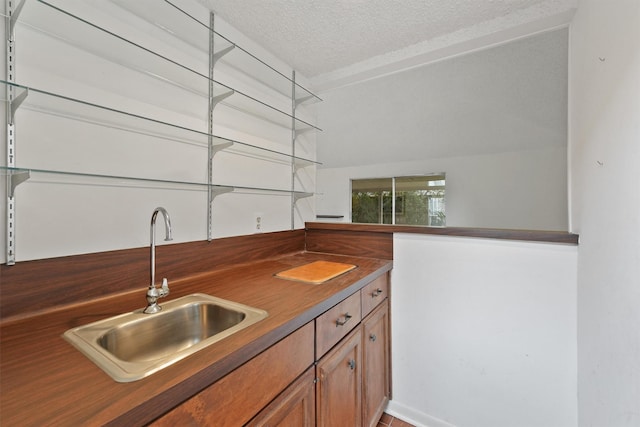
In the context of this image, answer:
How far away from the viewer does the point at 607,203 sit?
90 centimetres

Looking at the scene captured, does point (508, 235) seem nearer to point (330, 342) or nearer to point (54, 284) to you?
point (330, 342)

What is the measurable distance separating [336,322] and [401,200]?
4.46 meters

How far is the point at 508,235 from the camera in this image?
53.9 inches

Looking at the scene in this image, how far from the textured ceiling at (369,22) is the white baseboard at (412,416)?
7.14 ft

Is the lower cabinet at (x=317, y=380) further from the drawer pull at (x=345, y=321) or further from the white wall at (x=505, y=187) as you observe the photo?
the white wall at (x=505, y=187)

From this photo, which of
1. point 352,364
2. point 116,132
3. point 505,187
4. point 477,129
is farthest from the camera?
point 505,187

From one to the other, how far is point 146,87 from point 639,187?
1690mm

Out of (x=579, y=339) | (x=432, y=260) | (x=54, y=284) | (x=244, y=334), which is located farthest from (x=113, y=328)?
(x=579, y=339)

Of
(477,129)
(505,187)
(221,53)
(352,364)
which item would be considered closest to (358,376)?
(352,364)

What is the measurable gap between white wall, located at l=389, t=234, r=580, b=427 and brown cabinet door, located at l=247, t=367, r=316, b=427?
0.90m

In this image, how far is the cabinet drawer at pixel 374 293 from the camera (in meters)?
1.36

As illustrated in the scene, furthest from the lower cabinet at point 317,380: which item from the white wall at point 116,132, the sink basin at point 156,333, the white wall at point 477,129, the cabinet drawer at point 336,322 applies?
the white wall at point 477,129

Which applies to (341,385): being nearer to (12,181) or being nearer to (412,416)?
(412,416)

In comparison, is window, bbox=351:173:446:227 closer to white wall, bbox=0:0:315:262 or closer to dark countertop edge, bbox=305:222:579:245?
dark countertop edge, bbox=305:222:579:245
